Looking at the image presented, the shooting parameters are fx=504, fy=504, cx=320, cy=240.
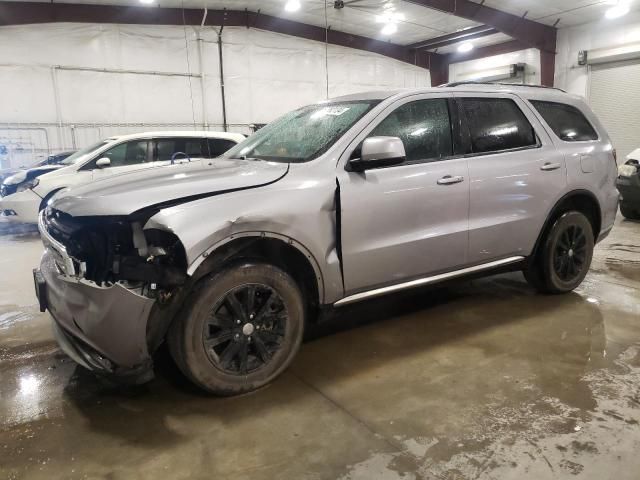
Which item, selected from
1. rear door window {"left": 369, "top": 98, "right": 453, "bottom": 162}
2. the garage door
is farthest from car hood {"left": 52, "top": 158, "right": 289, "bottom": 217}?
the garage door

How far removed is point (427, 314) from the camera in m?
4.10

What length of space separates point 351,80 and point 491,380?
48.5 ft

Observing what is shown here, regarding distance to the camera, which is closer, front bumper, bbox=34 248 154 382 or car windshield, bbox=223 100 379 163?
front bumper, bbox=34 248 154 382

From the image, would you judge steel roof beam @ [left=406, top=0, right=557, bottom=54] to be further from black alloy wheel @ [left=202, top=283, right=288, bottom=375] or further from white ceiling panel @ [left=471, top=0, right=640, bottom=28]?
black alloy wheel @ [left=202, top=283, right=288, bottom=375]

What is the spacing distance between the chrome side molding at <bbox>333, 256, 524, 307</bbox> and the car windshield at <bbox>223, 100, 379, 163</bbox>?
90 centimetres

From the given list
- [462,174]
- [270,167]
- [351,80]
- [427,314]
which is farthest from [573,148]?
[351,80]

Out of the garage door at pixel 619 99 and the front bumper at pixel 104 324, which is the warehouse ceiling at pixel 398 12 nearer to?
the garage door at pixel 619 99

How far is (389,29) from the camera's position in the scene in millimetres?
15281

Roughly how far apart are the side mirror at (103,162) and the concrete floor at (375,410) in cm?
411

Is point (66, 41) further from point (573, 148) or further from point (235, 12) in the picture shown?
point (573, 148)

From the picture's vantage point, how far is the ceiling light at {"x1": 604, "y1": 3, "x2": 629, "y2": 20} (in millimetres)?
12867

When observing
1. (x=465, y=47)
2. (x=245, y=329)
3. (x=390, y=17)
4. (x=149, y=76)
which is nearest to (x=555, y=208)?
(x=245, y=329)

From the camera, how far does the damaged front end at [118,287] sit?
7.82ft

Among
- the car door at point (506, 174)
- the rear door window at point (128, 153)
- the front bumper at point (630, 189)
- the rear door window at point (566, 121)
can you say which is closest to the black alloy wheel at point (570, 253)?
the car door at point (506, 174)
